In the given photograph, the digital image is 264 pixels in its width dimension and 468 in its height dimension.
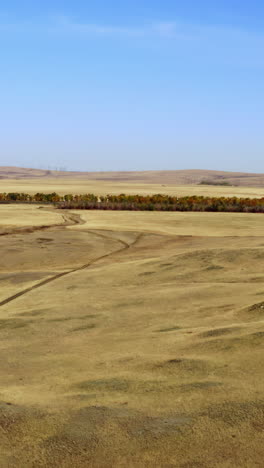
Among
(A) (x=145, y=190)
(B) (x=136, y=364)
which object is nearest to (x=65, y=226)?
(B) (x=136, y=364)

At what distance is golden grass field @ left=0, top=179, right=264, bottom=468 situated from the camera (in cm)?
338

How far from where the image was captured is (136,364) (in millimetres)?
4609

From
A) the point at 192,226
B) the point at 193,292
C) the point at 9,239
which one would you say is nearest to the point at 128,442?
the point at 193,292

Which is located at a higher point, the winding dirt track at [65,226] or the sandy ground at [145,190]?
the sandy ground at [145,190]

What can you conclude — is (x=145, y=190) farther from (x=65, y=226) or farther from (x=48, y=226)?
(x=48, y=226)

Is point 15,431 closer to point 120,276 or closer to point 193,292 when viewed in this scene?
point 193,292

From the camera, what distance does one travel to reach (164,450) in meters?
3.31

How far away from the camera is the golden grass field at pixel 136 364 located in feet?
11.1

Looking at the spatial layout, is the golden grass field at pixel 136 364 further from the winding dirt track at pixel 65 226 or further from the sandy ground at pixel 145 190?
the sandy ground at pixel 145 190

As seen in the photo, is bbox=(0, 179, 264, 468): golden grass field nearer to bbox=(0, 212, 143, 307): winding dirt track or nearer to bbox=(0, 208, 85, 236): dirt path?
bbox=(0, 212, 143, 307): winding dirt track

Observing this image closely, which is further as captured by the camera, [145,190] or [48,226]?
[145,190]

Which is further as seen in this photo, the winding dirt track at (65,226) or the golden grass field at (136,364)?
the winding dirt track at (65,226)

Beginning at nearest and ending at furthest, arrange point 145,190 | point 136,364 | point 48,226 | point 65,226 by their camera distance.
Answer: point 136,364 → point 48,226 → point 65,226 → point 145,190

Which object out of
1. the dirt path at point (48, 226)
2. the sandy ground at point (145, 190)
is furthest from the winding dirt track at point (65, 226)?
the sandy ground at point (145, 190)
